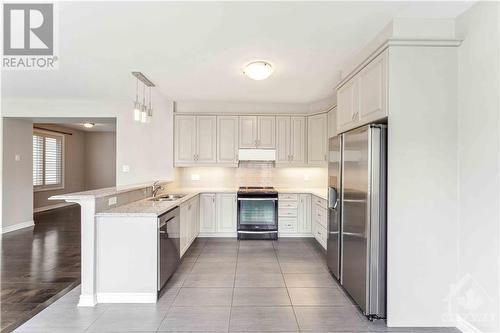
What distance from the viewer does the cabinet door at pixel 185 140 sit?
16.3 ft

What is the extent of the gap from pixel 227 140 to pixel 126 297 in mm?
3112

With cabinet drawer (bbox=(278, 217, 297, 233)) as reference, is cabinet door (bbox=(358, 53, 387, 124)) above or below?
above

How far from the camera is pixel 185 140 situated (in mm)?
4973

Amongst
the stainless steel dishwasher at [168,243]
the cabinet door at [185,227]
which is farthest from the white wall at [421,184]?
the cabinet door at [185,227]

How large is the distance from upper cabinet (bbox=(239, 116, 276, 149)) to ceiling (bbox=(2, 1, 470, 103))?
0.97m

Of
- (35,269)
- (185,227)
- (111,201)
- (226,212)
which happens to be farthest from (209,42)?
(35,269)

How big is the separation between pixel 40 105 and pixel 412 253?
6.17m

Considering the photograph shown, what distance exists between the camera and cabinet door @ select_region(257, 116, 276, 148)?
5008mm

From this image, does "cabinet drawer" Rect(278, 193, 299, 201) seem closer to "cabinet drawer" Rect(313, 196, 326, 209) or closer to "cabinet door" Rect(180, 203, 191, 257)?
"cabinet drawer" Rect(313, 196, 326, 209)

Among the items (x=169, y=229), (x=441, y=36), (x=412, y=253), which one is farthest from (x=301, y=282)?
(x=441, y=36)

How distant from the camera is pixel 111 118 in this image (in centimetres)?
507

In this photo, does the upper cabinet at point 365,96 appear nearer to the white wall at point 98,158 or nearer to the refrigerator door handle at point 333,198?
the refrigerator door handle at point 333,198

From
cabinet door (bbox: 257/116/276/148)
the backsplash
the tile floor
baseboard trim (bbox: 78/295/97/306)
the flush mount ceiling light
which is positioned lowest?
the tile floor

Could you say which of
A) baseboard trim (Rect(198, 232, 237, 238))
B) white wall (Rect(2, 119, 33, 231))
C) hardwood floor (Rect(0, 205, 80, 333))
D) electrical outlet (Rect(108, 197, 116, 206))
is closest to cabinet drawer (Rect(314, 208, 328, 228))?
baseboard trim (Rect(198, 232, 237, 238))
